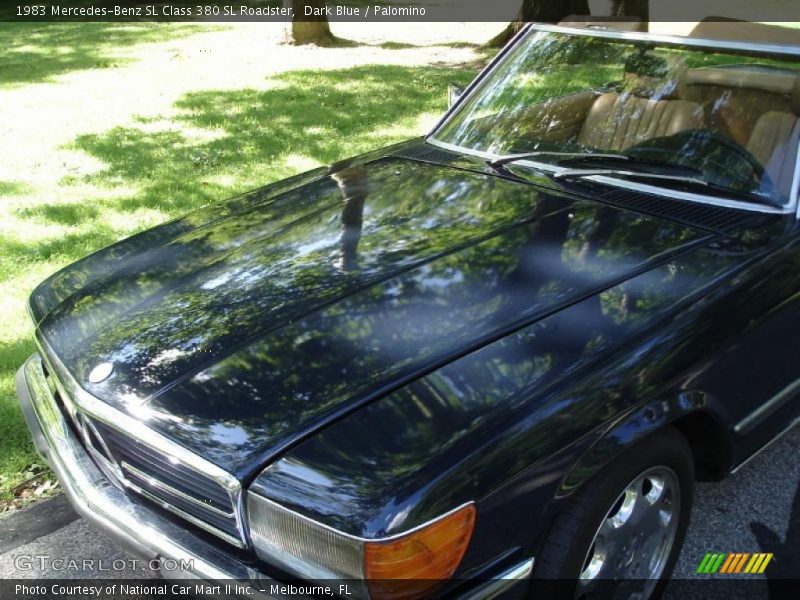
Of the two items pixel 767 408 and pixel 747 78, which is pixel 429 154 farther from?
pixel 767 408

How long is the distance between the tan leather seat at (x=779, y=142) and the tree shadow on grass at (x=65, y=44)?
8970 mm

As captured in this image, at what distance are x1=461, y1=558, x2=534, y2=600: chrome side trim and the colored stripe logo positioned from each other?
3.37 feet

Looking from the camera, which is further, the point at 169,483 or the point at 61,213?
the point at 61,213

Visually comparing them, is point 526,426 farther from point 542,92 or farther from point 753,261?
point 542,92

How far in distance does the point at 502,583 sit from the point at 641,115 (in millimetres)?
1985

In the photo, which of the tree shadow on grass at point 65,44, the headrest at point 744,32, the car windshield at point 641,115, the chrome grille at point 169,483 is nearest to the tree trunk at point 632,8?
the tree shadow on grass at point 65,44

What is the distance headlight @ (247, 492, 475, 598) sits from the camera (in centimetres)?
161

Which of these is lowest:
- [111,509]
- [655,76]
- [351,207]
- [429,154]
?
[111,509]

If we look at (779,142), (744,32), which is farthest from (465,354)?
(744,32)

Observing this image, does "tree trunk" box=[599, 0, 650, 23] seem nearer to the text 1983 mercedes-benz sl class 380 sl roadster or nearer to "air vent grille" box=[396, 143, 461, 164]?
the text 1983 mercedes-benz sl class 380 sl roadster

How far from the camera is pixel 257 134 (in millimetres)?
7219

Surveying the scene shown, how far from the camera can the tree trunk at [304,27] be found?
1181 cm

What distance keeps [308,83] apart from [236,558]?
8146 mm

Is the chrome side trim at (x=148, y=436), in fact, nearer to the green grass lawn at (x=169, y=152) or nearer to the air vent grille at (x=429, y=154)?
the green grass lawn at (x=169, y=152)
